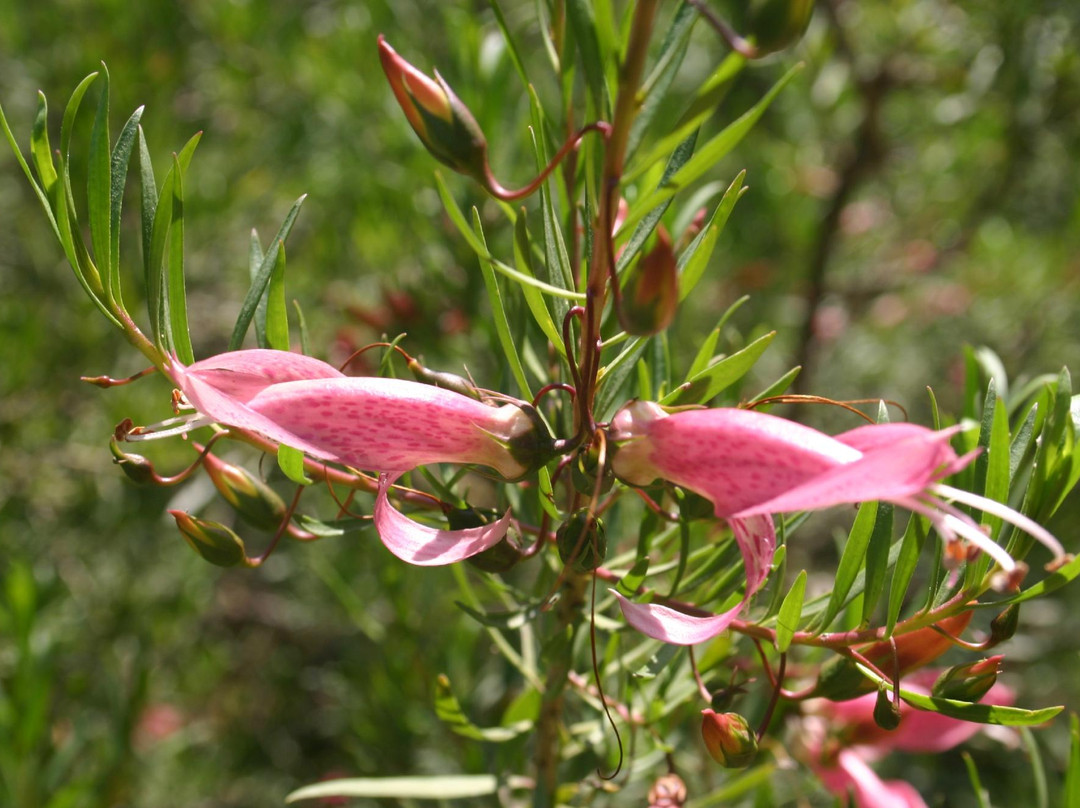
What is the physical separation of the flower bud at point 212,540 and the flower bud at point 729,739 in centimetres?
27

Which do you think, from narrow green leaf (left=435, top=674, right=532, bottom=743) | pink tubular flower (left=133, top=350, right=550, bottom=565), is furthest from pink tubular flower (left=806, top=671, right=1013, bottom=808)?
pink tubular flower (left=133, top=350, right=550, bottom=565)

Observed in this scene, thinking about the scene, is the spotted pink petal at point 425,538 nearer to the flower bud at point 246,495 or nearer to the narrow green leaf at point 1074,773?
the flower bud at point 246,495

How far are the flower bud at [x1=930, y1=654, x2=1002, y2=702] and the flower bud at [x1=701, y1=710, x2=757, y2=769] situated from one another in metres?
0.10

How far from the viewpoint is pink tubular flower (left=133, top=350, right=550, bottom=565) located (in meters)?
0.40

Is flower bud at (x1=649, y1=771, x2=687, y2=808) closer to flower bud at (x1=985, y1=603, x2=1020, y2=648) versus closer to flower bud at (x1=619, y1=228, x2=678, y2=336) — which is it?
flower bud at (x1=985, y1=603, x2=1020, y2=648)

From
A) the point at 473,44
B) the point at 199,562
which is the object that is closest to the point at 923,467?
the point at 473,44

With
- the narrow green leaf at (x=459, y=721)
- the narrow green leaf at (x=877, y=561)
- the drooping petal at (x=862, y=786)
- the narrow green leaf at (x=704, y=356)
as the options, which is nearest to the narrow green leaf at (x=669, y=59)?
the narrow green leaf at (x=704, y=356)

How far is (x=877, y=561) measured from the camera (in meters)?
0.46

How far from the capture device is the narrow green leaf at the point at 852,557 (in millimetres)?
436

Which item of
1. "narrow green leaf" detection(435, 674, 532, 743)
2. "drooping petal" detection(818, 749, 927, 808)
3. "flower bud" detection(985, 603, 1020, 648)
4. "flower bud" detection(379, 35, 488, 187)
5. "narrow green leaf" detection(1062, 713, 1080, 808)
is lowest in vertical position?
"drooping petal" detection(818, 749, 927, 808)

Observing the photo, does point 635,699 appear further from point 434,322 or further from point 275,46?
point 275,46

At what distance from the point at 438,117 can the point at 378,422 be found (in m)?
0.14

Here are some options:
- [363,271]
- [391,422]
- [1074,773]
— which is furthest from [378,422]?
[363,271]

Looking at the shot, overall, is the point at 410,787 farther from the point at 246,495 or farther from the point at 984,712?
the point at 984,712
